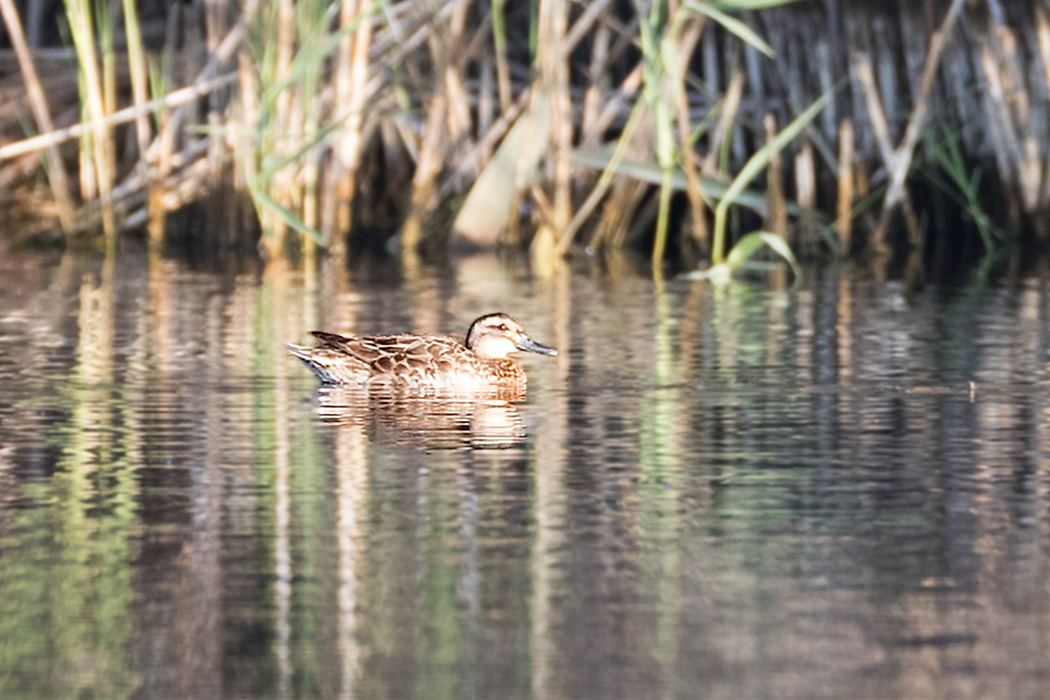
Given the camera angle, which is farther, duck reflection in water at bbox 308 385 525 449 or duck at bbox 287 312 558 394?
duck at bbox 287 312 558 394

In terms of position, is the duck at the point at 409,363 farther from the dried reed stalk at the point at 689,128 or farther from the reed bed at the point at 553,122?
the reed bed at the point at 553,122

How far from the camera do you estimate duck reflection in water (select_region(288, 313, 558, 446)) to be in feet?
25.5

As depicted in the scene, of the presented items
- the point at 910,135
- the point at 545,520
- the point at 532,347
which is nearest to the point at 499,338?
the point at 532,347

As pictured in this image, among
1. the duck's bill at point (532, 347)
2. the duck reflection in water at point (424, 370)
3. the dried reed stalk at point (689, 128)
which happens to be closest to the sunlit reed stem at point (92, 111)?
the dried reed stalk at point (689, 128)

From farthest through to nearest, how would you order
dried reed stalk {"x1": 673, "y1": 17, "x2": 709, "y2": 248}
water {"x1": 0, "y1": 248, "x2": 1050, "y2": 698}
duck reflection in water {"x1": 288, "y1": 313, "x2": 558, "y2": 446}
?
dried reed stalk {"x1": 673, "y1": 17, "x2": 709, "y2": 248} → duck reflection in water {"x1": 288, "y1": 313, "x2": 558, "y2": 446} → water {"x1": 0, "y1": 248, "x2": 1050, "y2": 698}

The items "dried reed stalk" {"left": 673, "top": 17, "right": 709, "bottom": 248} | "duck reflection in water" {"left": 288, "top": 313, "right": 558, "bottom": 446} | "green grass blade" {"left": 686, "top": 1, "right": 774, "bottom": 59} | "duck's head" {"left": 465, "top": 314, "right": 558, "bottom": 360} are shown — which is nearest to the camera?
"duck reflection in water" {"left": 288, "top": 313, "right": 558, "bottom": 446}

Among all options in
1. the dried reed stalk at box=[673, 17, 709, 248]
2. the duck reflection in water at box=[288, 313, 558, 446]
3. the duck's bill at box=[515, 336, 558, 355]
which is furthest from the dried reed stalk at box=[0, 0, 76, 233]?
the duck's bill at box=[515, 336, 558, 355]

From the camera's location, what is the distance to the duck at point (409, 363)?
8.14 meters

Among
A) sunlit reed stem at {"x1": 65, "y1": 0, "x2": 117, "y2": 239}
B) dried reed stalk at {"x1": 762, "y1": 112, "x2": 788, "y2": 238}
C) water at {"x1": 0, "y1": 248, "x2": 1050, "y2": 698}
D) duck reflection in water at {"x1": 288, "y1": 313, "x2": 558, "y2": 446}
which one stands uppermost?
sunlit reed stem at {"x1": 65, "y1": 0, "x2": 117, "y2": 239}

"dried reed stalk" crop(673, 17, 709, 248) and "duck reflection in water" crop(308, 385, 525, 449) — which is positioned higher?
"dried reed stalk" crop(673, 17, 709, 248)

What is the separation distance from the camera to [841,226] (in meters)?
14.1

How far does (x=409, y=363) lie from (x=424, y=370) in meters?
0.07

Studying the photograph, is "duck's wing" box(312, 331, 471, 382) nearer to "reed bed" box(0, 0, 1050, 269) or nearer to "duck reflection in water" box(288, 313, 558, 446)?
"duck reflection in water" box(288, 313, 558, 446)

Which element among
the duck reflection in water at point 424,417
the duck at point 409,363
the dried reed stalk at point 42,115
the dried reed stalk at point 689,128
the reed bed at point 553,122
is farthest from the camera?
the dried reed stalk at point 42,115
